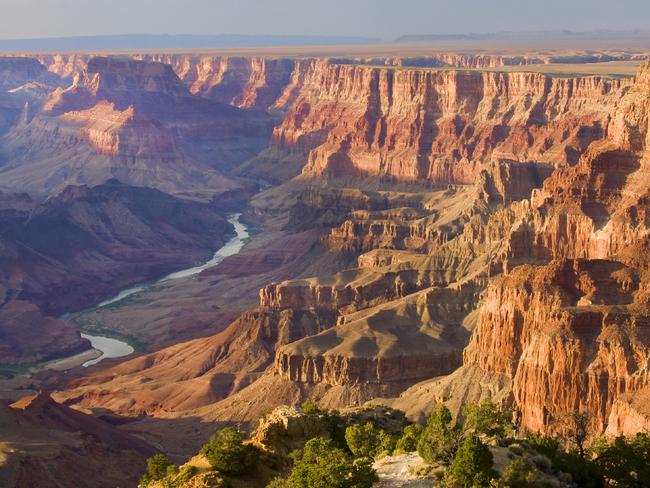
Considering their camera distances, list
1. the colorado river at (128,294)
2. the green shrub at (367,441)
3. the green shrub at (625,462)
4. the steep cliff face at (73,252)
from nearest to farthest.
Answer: the green shrub at (625,462) < the green shrub at (367,441) < the colorado river at (128,294) < the steep cliff face at (73,252)

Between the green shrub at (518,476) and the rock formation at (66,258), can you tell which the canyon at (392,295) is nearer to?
the rock formation at (66,258)

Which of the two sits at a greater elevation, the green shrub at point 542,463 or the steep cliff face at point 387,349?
the green shrub at point 542,463

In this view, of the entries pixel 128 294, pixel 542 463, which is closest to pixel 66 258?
pixel 128 294

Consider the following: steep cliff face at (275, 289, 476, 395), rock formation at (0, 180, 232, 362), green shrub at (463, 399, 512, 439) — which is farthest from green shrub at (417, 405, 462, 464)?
rock formation at (0, 180, 232, 362)

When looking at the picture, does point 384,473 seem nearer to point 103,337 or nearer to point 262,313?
point 262,313

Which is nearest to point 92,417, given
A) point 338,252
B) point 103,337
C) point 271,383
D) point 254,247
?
point 271,383

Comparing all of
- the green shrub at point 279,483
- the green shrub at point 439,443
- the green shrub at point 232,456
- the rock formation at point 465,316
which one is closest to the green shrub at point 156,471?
the green shrub at point 232,456
